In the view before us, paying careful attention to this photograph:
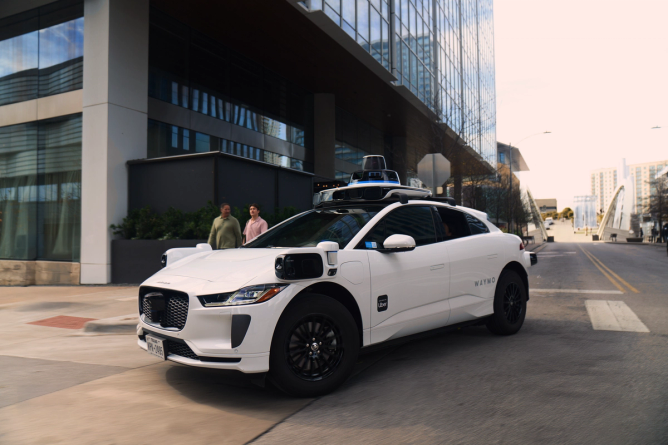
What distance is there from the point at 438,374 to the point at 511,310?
218 cm

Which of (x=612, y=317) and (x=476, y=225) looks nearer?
(x=476, y=225)

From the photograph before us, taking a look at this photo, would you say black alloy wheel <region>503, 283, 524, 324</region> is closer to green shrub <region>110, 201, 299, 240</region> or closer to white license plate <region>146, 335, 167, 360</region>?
white license plate <region>146, 335, 167, 360</region>

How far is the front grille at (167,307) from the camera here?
13.3 ft

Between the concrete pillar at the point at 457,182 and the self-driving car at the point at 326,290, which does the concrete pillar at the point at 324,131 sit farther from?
the self-driving car at the point at 326,290

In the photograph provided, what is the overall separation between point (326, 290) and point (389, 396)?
1035mm

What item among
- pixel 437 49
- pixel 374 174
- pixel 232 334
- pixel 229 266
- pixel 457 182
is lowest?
pixel 232 334

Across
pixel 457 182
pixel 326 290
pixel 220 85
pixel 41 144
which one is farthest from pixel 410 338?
pixel 457 182

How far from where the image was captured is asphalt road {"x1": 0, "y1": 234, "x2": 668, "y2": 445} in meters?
3.40

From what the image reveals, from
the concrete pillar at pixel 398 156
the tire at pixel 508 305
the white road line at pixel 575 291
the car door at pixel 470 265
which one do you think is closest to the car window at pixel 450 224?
the car door at pixel 470 265

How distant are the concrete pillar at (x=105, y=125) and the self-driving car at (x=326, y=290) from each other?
9.09 m

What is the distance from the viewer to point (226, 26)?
1817cm

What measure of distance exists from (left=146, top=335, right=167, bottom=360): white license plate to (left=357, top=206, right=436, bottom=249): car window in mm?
1950

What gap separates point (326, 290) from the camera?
4375 millimetres

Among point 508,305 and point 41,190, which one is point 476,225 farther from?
point 41,190
